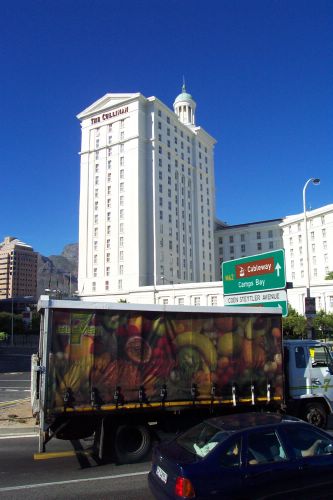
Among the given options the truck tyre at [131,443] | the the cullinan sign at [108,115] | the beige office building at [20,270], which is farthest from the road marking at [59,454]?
the beige office building at [20,270]

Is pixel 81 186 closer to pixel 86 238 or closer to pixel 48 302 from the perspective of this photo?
pixel 86 238

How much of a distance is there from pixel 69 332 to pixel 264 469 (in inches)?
190

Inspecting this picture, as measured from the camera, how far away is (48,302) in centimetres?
893

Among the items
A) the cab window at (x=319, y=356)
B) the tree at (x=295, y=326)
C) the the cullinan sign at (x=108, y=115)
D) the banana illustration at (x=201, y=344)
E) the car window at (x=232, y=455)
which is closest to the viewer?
the car window at (x=232, y=455)

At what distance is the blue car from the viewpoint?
5.35 metres

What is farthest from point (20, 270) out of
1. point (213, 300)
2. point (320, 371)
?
point (320, 371)

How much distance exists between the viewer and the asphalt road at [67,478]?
23.3 ft

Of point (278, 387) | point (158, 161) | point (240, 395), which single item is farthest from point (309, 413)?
point (158, 161)


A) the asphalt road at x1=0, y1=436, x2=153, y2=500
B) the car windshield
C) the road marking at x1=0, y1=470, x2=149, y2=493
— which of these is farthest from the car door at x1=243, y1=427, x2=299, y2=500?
the road marking at x1=0, y1=470, x2=149, y2=493

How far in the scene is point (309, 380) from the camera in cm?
1125

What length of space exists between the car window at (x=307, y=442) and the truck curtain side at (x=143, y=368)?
391cm

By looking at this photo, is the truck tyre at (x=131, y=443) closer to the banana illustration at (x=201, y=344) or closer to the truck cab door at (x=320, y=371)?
the banana illustration at (x=201, y=344)

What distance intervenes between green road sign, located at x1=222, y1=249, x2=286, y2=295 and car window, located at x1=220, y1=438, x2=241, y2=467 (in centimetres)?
1055

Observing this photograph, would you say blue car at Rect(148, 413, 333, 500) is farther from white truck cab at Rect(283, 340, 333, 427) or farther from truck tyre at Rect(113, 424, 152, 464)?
white truck cab at Rect(283, 340, 333, 427)
